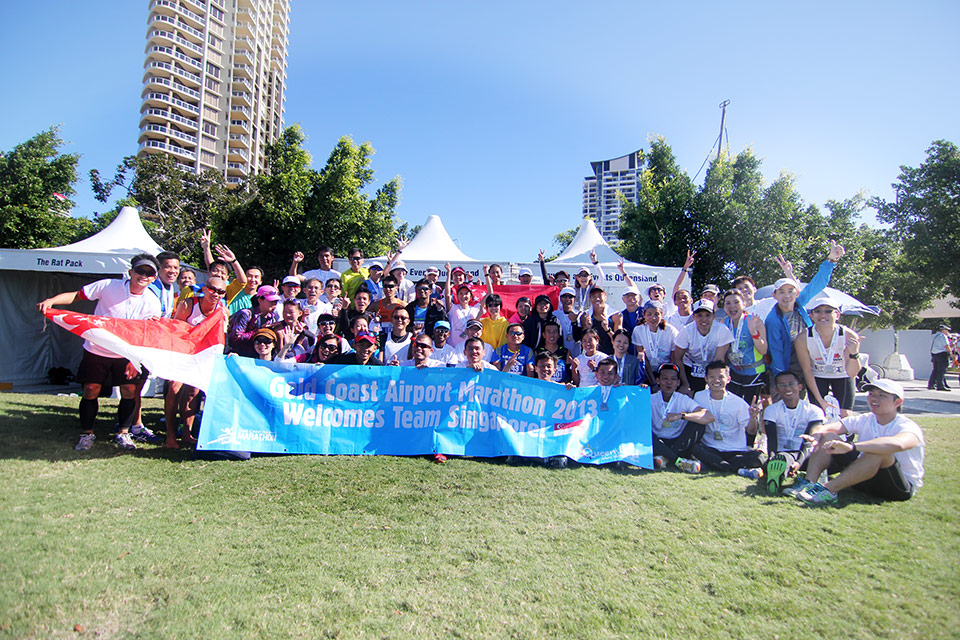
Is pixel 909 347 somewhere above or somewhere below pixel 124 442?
above

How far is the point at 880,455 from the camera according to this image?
13.1ft

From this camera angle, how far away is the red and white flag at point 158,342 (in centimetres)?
482

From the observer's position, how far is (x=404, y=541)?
3270mm

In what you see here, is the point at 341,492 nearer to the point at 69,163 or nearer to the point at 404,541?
the point at 404,541

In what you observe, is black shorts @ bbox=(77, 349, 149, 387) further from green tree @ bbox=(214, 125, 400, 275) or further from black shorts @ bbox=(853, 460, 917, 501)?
green tree @ bbox=(214, 125, 400, 275)

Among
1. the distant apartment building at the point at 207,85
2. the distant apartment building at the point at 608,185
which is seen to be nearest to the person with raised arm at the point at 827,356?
the distant apartment building at the point at 207,85

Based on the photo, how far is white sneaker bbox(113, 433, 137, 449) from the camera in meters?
4.96

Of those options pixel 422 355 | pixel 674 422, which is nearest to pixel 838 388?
pixel 674 422

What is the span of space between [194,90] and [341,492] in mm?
79850

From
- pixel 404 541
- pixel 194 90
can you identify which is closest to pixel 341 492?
pixel 404 541

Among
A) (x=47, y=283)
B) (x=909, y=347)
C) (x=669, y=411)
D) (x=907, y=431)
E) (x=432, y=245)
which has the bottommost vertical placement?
(x=669, y=411)

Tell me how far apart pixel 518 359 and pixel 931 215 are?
25.3m

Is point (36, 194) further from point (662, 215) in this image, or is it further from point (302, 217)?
point (662, 215)

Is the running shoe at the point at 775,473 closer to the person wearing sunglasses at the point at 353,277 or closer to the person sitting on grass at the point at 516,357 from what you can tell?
the person sitting on grass at the point at 516,357
